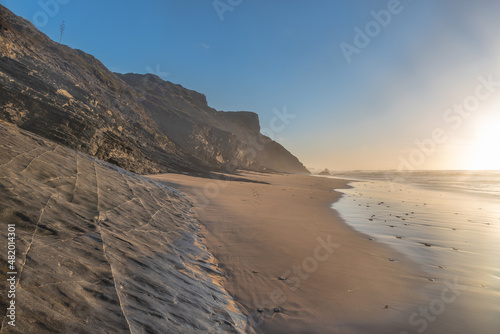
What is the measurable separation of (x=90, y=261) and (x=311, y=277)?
354cm

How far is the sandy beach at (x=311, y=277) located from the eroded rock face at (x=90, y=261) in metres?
0.52

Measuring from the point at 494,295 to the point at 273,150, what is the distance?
106 m

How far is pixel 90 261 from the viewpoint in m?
2.68

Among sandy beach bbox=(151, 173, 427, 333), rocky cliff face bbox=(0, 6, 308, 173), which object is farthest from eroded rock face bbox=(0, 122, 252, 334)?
rocky cliff face bbox=(0, 6, 308, 173)

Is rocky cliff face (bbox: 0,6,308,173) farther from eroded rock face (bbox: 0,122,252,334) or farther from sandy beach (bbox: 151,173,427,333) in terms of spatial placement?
sandy beach (bbox: 151,173,427,333)

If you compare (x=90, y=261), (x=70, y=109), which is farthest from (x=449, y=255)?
(x=70, y=109)

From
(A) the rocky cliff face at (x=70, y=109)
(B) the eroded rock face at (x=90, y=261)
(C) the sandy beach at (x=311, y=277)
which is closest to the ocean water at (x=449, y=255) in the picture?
(C) the sandy beach at (x=311, y=277)

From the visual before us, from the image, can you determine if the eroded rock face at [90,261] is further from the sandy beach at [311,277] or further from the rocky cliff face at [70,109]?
the rocky cliff face at [70,109]

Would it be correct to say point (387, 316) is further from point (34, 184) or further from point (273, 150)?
point (273, 150)

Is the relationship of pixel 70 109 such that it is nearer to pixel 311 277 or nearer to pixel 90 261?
pixel 90 261

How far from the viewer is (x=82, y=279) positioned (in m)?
2.35

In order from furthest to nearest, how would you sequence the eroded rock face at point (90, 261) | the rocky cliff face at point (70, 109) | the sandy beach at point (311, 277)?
the rocky cliff face at point (70, 109) < the sandy beach at point (311, 277) < the eroded rock face at point (90, 261)

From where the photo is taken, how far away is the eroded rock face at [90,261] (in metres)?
1.98

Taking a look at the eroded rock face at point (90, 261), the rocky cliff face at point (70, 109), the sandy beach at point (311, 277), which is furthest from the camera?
the rocky cliff face at point (70, 109)
